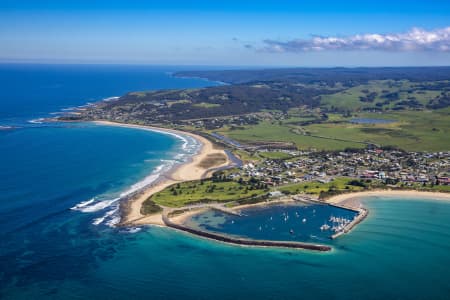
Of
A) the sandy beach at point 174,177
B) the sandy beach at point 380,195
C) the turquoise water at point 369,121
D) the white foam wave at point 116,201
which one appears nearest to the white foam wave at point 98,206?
the white foam wave at point 116,201

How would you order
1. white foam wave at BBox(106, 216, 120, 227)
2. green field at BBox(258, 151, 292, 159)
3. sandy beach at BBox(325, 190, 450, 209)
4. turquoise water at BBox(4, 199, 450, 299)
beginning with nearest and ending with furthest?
turquoise water at BBox(4, 199, 450, 299), white foam wave at BBox(106, 216, 120, 227), sandy beach at BBox(325, 190, 450, 209), green field at BBox(258, 151, 292, 159)

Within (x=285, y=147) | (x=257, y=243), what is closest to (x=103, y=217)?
(x=257, y=243)

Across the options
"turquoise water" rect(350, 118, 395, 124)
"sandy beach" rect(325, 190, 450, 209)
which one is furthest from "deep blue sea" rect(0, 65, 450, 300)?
"turquoise water" rect(350, 118, 395, 124)

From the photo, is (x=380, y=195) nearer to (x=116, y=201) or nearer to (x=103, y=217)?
(x=116, y=201)

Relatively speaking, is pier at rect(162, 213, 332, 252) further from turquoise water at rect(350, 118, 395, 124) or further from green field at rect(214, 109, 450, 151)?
turquoise water at rect(350, 118, 395, 124)

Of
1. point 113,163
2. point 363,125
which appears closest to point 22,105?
point 113,163

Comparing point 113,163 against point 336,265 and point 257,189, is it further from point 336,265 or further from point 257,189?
point 336,265
